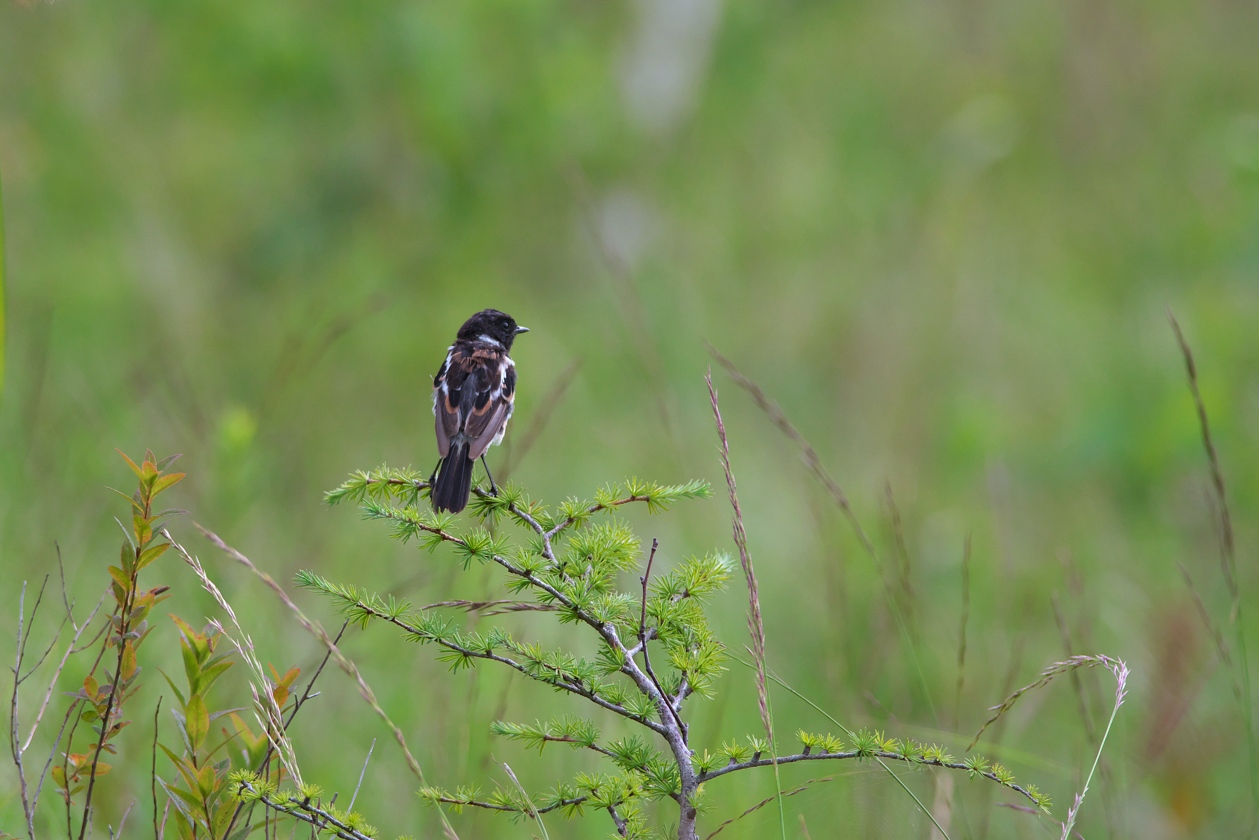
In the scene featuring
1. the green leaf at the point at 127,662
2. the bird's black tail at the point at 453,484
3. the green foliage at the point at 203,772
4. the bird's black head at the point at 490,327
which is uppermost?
the bird's black head at the point at 490,327

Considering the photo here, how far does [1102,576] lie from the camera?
577cm

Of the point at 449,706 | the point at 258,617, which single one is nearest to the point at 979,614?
the point at 449,706

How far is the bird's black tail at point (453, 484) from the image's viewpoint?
2.53 meters

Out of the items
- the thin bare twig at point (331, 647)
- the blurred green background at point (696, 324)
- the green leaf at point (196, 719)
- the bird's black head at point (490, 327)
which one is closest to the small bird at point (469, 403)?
the bird's black head at point (490, 327)

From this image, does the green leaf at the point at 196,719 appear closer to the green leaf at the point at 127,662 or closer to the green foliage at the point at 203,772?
the green foliage at the point at 203,772

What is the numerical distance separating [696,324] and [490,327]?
457cm

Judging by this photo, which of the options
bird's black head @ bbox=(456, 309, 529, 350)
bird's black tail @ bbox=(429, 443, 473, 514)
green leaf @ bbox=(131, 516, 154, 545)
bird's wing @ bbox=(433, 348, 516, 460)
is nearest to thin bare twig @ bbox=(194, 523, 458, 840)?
green leaf @ bbox=(131, 516, 154, 545)

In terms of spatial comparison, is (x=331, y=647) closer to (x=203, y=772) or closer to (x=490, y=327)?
(x=203, y=772)

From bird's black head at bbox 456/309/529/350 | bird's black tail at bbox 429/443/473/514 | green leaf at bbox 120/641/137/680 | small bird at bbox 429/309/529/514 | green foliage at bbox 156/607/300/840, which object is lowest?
green foliage at bbox 156/607/300/840

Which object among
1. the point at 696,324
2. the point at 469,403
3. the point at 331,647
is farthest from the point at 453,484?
the point at 696,324

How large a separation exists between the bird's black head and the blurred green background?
1.71 ft

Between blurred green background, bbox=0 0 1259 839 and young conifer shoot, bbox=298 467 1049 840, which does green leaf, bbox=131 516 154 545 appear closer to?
young conifer shoot, bbox=298 467 1049 840

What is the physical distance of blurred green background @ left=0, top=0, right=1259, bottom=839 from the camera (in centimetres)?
399

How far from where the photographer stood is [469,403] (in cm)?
322
